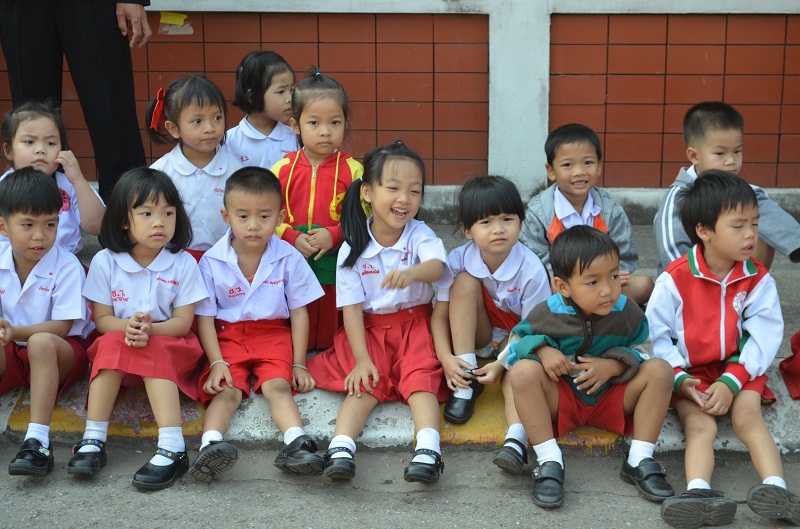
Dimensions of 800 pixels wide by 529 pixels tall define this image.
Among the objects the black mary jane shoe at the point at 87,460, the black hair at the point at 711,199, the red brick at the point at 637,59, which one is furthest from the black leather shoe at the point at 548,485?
the red brick at the point at 637,59

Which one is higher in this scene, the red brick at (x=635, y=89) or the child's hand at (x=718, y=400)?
the red brick at (x=635, y=89)

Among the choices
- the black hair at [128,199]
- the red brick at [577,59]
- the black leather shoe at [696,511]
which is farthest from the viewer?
the red brick at [577,59]

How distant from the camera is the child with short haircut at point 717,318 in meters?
3.41

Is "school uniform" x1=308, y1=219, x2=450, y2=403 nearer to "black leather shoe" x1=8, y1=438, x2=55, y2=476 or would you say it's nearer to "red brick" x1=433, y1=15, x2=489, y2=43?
"black leather shoe" x1=8, y1=438, x2=55, y2=476

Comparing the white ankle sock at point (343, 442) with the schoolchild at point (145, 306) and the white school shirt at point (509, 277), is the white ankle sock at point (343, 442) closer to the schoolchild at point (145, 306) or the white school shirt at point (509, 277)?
the schoolchild at point (145, 306)

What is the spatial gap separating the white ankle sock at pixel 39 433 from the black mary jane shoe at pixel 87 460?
0.34ft

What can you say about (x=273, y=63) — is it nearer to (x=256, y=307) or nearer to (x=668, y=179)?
→ (x=256, y=307)

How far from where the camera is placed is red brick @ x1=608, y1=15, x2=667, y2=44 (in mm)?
6102

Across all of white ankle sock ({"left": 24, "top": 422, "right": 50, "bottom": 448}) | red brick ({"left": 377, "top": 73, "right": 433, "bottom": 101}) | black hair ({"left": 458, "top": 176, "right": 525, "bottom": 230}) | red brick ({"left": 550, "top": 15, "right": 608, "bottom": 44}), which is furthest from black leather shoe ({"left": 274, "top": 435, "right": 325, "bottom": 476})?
red brick ({"left": 550, "top": 15, "right": 608, "bottom": 44})

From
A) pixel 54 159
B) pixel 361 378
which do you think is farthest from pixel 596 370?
pixel 54 159

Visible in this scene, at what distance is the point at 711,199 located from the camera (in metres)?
3.47

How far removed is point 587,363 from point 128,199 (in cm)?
177

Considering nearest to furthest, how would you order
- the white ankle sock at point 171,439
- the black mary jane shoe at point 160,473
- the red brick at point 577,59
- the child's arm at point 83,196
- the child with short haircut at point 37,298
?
the black mary jane shoe at point 160,473, the white ankle sock at point 171,439, the child with short haircut at point 37,298, the child's arm at point 83,196, the red brick at point 577,59

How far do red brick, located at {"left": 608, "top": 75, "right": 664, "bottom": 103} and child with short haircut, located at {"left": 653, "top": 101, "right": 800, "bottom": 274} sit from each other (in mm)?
1911
